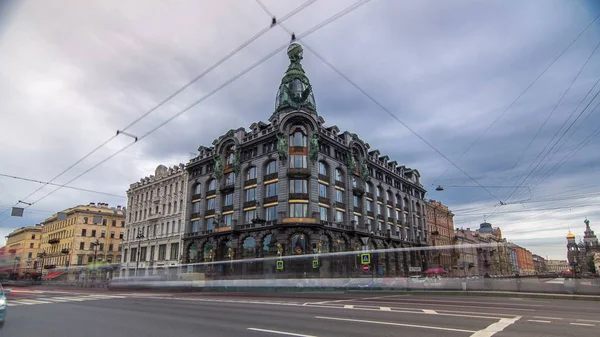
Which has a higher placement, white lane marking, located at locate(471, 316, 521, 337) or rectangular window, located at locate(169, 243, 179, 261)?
rectangular window, located at locate(169, 243, 179, 261)

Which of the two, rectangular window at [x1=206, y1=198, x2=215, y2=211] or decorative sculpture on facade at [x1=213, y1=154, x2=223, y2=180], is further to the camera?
rectangular window at [x1=206, y1=198, x2=215, y2=211]

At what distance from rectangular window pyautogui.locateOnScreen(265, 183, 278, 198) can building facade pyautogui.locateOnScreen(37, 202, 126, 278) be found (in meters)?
47.0

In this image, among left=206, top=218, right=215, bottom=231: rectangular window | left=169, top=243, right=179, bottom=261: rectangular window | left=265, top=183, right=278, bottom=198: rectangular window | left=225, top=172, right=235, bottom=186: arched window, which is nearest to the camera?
left=265, top=183, right=278, bottom=198: rectangular window

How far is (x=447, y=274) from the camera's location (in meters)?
33.9

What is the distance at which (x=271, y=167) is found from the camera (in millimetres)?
47656

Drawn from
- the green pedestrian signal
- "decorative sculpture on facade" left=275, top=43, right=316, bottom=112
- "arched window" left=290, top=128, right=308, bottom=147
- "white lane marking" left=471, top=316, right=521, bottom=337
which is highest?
"decorative sculpture on facade" left=275, top=43, right=316, bottom=112

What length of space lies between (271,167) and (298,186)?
5434mm

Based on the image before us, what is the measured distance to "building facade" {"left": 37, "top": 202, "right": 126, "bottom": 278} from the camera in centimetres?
7494

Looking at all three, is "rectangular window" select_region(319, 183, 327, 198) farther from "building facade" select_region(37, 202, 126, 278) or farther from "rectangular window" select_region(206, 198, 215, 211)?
"building facade" select_region(37, 202, 126, 278)

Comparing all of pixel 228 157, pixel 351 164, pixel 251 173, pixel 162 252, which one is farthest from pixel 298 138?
pixel 162 252

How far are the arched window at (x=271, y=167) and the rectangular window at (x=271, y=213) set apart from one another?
198 inches

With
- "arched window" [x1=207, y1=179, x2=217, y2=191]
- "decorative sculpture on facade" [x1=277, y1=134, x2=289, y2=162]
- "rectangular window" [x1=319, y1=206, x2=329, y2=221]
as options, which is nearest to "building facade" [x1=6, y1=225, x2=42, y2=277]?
"arched window" [x1=207, y1=179, x2=217, y2=191]

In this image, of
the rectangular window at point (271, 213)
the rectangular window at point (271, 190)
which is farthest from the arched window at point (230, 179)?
the rectangular window at point (271, 213)

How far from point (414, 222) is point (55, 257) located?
8190 cm
